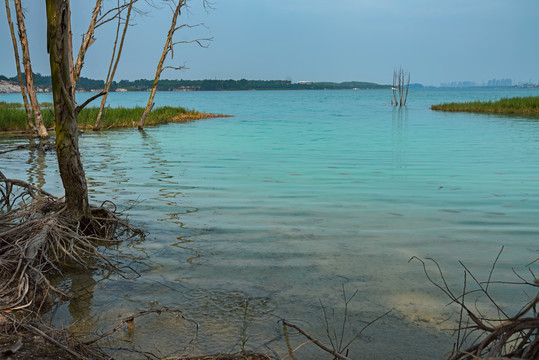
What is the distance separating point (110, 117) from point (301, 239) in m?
22.2

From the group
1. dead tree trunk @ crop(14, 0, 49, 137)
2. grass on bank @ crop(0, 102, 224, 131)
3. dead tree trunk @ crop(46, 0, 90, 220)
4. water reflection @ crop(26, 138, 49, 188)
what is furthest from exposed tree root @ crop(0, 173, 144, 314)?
dead tree trunk @ crop(14, 0, 49, 137)

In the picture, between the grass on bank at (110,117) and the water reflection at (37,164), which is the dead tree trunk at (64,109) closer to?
the water reflection at (37,164)

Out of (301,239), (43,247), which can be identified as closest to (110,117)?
(301,239)

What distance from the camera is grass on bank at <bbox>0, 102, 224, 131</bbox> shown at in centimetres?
2088

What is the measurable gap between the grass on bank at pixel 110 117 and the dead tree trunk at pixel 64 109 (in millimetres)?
9975

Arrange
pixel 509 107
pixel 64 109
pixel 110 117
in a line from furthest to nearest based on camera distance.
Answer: pixel 509 107 → pixel 110 117 → pixel 64 109

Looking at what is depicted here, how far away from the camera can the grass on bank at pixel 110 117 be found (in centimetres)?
2088

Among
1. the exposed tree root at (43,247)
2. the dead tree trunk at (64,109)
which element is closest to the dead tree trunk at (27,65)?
the exposed tree root at (43,247)

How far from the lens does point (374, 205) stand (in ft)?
24.5

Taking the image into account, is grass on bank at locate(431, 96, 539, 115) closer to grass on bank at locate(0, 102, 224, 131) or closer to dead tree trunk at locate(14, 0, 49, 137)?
grass on bank at locate(0, 102, 224, 131)

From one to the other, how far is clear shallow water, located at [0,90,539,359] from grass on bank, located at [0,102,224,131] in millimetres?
7099

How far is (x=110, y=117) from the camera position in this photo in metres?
25.4

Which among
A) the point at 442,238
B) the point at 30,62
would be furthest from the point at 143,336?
the point at 30,62

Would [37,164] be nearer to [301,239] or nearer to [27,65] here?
[27,65]
